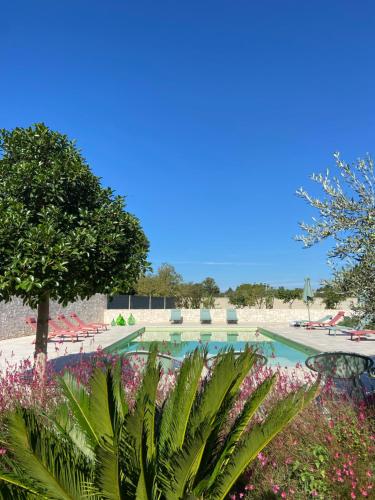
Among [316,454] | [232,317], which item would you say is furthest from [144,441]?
[232,317]

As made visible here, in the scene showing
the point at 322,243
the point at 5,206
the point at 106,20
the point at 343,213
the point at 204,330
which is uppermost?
the point at 106,20

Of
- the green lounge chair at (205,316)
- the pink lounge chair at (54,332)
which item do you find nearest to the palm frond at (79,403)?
the pink lounge chair at (54,332)

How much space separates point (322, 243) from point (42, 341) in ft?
16.8

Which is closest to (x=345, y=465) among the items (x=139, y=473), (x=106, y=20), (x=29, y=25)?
(x=139, y=473)

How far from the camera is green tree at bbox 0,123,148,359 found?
5.76 metres

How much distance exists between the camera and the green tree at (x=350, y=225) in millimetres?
4098

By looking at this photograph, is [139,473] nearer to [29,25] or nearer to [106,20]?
[106,20]

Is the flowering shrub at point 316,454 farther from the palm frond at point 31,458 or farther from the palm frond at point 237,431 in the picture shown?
the palm frond at point 31,458

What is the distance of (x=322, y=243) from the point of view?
15.5 ft

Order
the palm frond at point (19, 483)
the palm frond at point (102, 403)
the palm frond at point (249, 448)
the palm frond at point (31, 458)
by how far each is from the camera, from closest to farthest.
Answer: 1. the palm frond at point (31, 458)
2. the palm frond at point (19, 483)
3. the palm frond at point (102, 403)
4. the palm frond at point (249, 448)

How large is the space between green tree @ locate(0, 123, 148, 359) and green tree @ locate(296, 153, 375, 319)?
312cm

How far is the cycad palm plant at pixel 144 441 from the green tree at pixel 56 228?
281 centimetres

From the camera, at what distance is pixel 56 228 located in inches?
249

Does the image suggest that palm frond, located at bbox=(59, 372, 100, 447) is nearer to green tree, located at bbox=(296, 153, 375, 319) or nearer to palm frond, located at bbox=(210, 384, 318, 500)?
palm frond, located at bbox=(210, 384, 318, 500)
